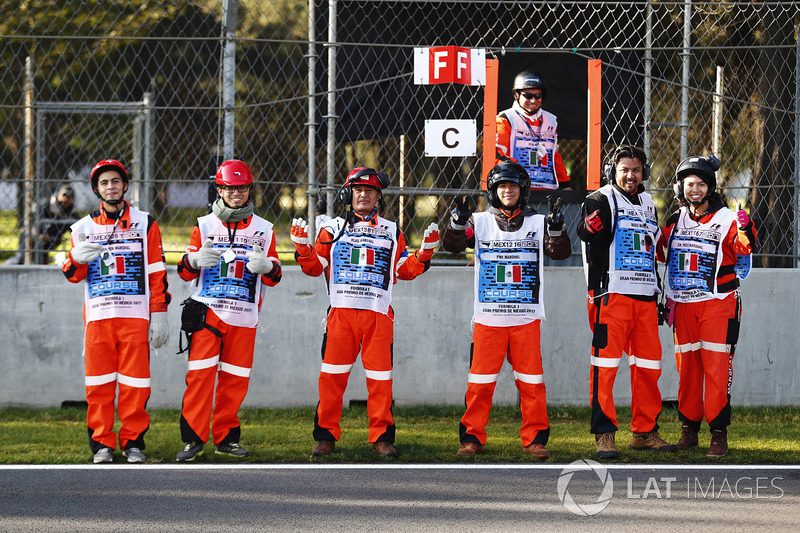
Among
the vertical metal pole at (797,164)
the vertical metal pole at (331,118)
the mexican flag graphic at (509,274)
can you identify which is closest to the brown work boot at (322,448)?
the mexican flag graphic at (509,274)

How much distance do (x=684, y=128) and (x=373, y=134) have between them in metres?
2.70

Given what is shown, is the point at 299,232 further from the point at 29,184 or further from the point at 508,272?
the point at 29,184

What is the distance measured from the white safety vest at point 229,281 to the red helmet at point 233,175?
26 cm

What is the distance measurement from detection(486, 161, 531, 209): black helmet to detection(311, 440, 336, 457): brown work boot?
1949 millimetres

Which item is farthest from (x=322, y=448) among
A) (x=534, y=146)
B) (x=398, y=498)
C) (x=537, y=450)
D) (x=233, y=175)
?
(x=534, y=146)

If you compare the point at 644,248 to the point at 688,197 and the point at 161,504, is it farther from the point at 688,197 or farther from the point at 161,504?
the point at 161,504

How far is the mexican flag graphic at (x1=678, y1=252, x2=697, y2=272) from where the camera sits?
6789mm

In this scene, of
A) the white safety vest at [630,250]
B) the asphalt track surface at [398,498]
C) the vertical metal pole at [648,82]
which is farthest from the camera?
the vertical metal pole at [648,82]

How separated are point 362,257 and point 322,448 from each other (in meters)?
1.31

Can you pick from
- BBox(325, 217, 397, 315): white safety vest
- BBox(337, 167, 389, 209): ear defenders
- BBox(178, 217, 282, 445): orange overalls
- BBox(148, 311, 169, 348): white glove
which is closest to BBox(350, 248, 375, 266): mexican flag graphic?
BBox(325, 217, 397, 315): white safety vest

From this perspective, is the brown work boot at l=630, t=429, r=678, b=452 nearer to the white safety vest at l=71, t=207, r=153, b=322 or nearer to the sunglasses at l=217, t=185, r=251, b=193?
the sunglasses at l=217, t=185, r=251, b=193

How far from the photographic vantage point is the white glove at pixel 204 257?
6.45 meters

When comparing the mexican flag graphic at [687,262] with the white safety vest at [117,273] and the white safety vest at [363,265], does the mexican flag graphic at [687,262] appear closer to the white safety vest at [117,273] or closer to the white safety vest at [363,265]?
the white safety vest at [363,265]

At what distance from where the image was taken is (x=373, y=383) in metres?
6.66
